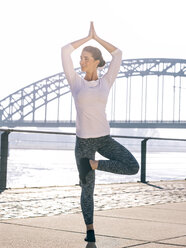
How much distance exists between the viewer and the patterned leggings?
335 cm

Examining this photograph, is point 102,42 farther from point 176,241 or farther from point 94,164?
point 176,241

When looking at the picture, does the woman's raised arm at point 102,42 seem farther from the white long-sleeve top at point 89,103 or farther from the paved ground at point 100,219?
the paved ground at point 100,219

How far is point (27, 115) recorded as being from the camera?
3012 inches

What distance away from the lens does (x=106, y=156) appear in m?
3.49

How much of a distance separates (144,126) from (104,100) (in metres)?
58.9

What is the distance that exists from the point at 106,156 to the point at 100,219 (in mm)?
1561

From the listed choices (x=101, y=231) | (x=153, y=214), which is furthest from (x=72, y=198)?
(x=101, y=231)

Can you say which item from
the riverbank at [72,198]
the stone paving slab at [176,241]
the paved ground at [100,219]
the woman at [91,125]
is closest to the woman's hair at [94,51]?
the woman at [91,125]

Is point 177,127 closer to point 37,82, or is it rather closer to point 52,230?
point 37,82

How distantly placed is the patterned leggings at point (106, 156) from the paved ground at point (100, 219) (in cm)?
32

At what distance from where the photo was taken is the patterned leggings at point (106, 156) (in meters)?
3.35

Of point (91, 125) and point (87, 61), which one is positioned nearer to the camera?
point (91, 125)

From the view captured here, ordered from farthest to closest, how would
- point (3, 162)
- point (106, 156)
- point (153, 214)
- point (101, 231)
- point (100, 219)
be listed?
1. point (3, 162)
2. point (153, 214)
3. point (100, 219)
4. point (101, 231)
5. point (106, 156)

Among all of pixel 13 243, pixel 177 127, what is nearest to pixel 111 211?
pixel 13 243
